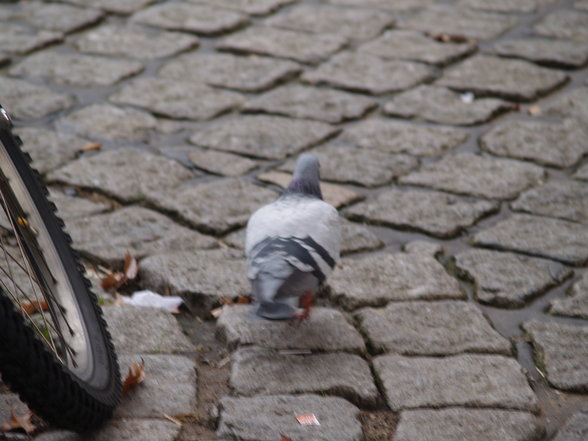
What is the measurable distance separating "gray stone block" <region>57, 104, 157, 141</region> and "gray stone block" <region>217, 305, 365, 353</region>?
168 cm

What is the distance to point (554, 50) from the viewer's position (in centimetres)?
552

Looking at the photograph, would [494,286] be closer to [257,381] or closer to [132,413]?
[257,381]

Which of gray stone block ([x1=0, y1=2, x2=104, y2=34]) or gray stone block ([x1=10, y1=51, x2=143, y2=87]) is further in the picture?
gray stone block ([x1=0, y1=2, x2=104, y2=34])

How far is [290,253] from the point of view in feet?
9.02

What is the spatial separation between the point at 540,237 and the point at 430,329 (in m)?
0.87

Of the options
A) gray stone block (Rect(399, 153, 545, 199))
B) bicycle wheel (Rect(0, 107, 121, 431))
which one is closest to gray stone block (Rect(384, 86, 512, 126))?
gray stone block (Rect(399, 153, 545, 199))

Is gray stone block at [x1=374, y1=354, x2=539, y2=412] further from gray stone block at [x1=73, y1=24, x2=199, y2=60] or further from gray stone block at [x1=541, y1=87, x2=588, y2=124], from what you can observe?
gray stone block at [x1=73, y1=24, x2=199, y2=60]

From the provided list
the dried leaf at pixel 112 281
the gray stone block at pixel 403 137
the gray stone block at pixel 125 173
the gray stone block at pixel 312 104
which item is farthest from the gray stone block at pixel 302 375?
the gray stone block at pixel 312 104

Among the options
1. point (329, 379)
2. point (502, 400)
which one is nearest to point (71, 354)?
point (329, 379)

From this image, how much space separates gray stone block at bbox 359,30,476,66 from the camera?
5422mm

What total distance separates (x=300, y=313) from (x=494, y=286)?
0.79m

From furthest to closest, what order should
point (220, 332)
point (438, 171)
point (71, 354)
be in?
1. point (438, 171)
2. point (220, 332)
3. point (71, 354)

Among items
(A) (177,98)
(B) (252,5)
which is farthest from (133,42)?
(B) (252,5)

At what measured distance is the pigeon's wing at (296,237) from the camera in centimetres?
275
